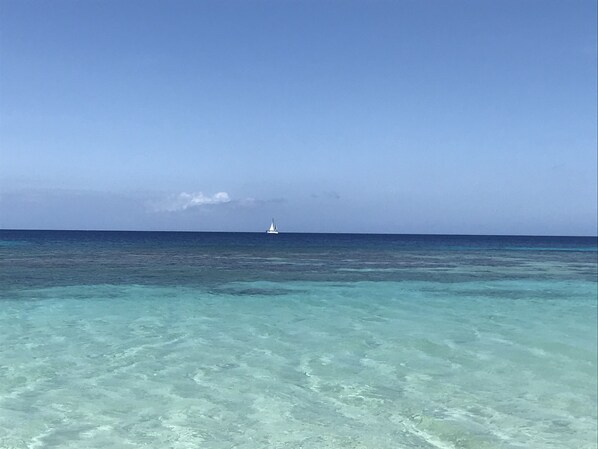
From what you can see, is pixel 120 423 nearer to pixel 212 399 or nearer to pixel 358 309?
pixel 212 399

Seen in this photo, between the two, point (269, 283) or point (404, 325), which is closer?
point (404, 325)

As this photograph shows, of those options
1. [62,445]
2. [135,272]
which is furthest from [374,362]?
[135,272]

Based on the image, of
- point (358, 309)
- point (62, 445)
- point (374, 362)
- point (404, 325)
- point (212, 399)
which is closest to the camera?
point (62, 445)

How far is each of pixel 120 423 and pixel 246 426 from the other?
1.39 metres

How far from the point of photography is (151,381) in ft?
27.3

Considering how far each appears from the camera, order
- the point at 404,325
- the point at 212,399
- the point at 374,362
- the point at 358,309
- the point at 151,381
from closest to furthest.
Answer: the point at 212,399 < the point at 151,381 < the point at 374,362 < the point at 404,325 < the point at 358,309

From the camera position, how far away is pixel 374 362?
975 centimetres

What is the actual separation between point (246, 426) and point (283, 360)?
3.10 metres

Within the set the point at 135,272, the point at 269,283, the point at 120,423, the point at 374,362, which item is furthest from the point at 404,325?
the point at 135,272

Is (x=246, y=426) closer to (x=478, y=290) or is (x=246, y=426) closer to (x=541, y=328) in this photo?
(x=541, y=328)

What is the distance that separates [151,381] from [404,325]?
6.87 meters

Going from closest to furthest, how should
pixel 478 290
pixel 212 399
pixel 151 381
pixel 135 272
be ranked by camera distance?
1. pixel 212 399
2. pixel 151 381
3. pixel 478 290
4. pixel 135 272

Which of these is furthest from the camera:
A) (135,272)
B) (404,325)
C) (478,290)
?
(135,272)

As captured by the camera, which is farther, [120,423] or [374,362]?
[374,362]
